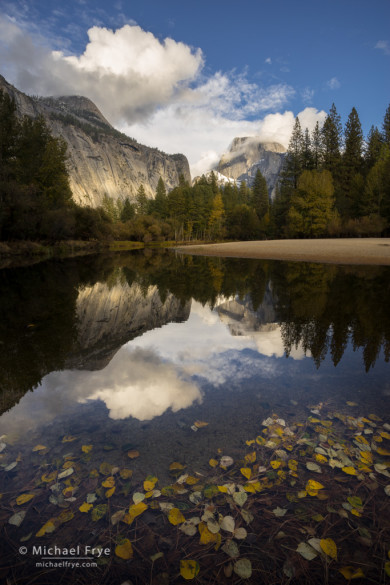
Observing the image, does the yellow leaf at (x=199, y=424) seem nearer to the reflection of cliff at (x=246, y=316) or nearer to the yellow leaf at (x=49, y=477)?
the yellow leaf at (x=49, y=477)

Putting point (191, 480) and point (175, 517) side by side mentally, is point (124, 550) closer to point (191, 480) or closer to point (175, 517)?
point (175, 517)

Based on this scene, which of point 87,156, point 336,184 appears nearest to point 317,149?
point 336,184

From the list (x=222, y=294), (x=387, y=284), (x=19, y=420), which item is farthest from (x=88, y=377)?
(x=387, y=284)

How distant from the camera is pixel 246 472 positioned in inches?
96.4

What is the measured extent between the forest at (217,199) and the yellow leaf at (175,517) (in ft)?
92.2

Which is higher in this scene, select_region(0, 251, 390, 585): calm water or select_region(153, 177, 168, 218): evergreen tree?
select_region(153, 177, 168, 218): evergreen tree

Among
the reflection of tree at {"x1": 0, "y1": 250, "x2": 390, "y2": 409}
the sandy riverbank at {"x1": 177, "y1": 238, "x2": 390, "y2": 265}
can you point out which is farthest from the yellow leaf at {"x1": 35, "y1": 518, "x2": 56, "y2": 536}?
the sandy riverbank at {"x1": 177, "y1": 238, "x2": 390, "y2": 265}

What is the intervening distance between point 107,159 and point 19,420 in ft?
693

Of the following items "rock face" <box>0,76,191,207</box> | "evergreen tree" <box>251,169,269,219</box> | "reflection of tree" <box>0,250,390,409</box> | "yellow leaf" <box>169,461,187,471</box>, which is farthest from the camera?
"rock face" <box>0,76,191,207</box>

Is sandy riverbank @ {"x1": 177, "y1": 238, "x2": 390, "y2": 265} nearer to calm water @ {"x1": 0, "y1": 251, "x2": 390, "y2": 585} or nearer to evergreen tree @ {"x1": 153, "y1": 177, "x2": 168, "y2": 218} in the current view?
calm water @ {"x1": 0, "y1": 251, "x2": 390, "y2": 585}

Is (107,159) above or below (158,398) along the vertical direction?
above

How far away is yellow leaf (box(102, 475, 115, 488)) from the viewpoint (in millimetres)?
2336

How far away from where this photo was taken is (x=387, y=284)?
1173cm

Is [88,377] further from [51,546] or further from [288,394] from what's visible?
[288,394]
